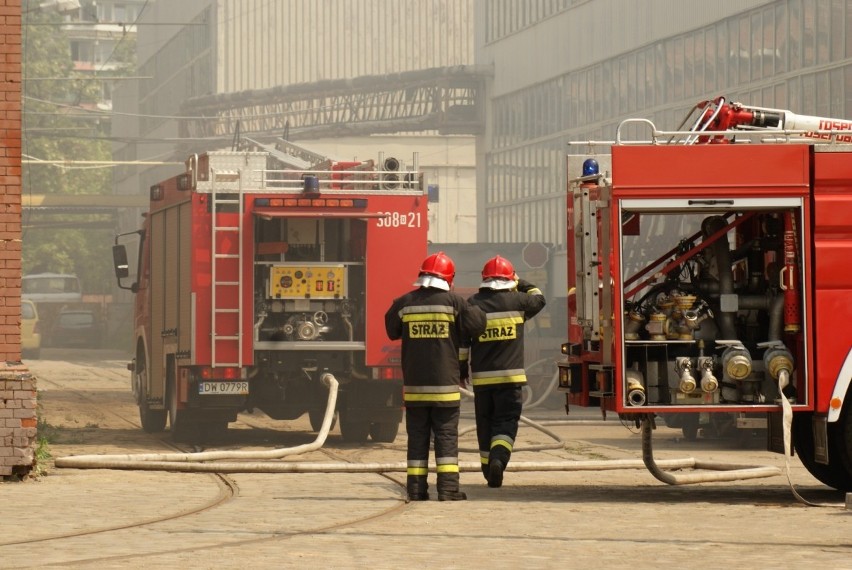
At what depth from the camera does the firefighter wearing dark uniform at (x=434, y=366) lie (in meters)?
12.2

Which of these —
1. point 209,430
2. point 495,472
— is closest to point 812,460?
point 495,472

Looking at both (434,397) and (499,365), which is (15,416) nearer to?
(434,397)

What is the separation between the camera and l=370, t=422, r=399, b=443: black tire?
63.2ft

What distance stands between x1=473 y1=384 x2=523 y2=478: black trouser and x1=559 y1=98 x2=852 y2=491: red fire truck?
60 cm

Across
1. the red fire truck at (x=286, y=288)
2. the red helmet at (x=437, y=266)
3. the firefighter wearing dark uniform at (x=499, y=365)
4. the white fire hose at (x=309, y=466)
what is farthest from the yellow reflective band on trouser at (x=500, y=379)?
the red fire truck at (x=286, y=288)

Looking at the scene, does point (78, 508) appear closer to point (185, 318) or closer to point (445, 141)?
point (185, 318)

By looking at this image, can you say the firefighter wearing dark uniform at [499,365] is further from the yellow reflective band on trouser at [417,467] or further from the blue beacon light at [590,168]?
the blue beacon light at [590,168]

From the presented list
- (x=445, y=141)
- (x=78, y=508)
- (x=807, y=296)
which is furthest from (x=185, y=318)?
(x=445, y=141)

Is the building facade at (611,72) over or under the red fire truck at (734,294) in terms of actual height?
over

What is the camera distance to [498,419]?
41.2ft

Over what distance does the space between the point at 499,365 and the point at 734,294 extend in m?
1.77

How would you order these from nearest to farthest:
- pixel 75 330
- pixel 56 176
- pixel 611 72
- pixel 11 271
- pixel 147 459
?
1. pixel 11 271
2. pixel 147 459
3. pixel 611 72
4. pixel 75 330
5. pixel 56 176

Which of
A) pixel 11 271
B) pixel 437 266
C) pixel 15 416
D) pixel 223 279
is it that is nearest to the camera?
pixel 437 266

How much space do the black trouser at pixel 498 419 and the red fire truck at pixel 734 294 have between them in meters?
0.60
